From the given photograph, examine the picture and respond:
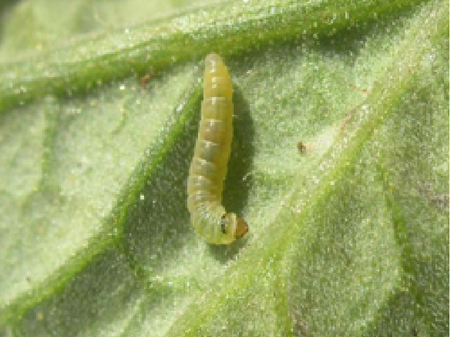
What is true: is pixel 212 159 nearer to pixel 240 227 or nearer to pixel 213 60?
pixel 240 227

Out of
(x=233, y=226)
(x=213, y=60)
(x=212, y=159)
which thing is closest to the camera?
(x=233, y=226)

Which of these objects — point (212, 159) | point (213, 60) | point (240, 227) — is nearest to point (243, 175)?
point (212, 159)

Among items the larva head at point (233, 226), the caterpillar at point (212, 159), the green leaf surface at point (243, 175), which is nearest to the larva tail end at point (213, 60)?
the caterpillar at point (212, 159)

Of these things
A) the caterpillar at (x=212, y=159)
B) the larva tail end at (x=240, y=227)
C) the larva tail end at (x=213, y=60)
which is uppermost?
the larva tail end at (x=213, y=60)

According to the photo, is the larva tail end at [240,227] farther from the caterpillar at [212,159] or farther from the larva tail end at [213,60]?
the larva tail end at [213,60]

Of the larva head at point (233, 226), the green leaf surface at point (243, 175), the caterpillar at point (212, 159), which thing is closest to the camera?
the green leaf surface at point (243, 175)

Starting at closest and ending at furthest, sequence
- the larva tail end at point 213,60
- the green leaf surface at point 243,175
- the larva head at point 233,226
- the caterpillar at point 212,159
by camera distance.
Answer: the green leaf surface at point 243,175 → the larva head at point 233,226 → the caterpillar at point 212,159 → the larva tail end at point 213,60

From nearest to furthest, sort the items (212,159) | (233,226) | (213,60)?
(233,226) → (212,159) → (213,60)

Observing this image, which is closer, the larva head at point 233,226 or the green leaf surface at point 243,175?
the green leaf surface at point 243,175
